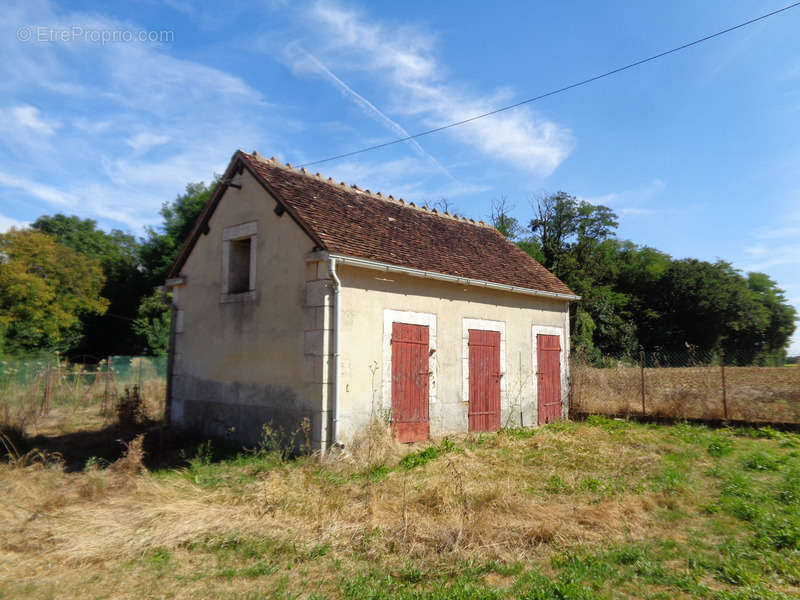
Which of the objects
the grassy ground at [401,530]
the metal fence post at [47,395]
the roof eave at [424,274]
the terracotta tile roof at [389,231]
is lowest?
the grassy ground at [401,530]

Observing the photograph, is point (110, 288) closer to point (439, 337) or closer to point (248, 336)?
point (248, 336)

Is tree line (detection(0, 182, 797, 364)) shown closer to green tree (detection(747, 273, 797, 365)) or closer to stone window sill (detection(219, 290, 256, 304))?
green tree (detection(747, 273, 797, 365))

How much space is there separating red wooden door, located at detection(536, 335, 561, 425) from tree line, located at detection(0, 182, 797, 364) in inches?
547

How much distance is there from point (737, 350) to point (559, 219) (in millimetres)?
13717

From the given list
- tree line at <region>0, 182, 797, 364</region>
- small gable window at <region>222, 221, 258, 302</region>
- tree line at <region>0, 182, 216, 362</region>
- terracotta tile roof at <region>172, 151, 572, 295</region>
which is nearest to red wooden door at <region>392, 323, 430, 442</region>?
terracotta tile roof at <region>172, 151, 572, 295</region>

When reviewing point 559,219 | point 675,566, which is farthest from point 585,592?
point 559,219

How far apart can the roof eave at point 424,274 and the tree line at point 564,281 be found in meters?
15.5

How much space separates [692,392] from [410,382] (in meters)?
7.37

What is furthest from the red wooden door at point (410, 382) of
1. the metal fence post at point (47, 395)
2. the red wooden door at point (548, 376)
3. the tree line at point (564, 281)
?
the tree line at point (564, 281)

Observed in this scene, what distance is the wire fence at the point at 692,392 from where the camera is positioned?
11.6 metres

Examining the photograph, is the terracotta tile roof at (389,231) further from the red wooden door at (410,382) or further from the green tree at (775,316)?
the green tree at (775,316)

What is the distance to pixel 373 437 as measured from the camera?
8.70m

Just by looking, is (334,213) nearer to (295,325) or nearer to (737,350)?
(295,325)

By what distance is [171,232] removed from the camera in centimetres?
3300
